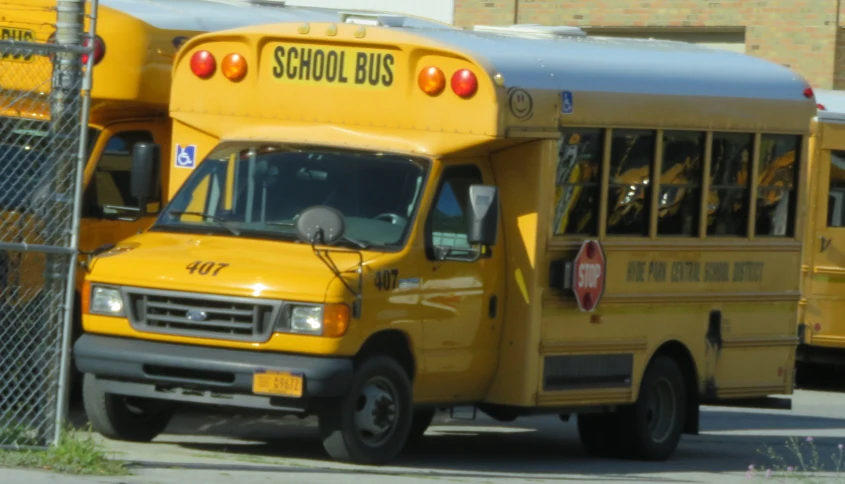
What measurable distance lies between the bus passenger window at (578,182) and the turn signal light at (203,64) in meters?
2.22

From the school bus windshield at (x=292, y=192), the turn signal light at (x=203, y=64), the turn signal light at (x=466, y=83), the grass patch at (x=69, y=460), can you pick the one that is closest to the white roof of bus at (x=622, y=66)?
the turn signal light at (x=466, y=83)

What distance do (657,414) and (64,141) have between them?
15.8ft

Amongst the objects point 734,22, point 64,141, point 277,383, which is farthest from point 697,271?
point 734,22

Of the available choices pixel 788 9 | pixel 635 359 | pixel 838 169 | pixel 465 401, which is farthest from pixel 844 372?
pixel 465 401

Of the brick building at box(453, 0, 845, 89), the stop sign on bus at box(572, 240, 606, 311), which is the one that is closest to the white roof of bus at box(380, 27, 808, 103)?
the stop sign on bus at box(572, 240, 606, 311)

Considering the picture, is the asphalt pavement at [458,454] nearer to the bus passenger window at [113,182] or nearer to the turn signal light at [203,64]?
the bus passenger window at [113,182]

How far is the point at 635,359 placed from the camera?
12125 millimetres

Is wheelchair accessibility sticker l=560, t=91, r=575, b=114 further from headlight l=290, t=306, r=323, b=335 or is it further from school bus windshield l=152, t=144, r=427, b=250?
headlight l=290, t=306, r=323, b=335

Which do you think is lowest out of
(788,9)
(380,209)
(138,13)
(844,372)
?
(844,372)

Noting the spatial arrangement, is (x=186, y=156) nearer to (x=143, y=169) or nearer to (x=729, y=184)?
(x=143, y=169)

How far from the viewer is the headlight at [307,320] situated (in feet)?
32.6

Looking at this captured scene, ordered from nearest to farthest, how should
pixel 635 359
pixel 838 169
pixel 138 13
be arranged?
pixel 635 359
pixel 138 13
pixel 838 169

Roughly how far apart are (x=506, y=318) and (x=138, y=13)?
11.8ft

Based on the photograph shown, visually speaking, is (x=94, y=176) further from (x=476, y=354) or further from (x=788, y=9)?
(x=788, y=9)
